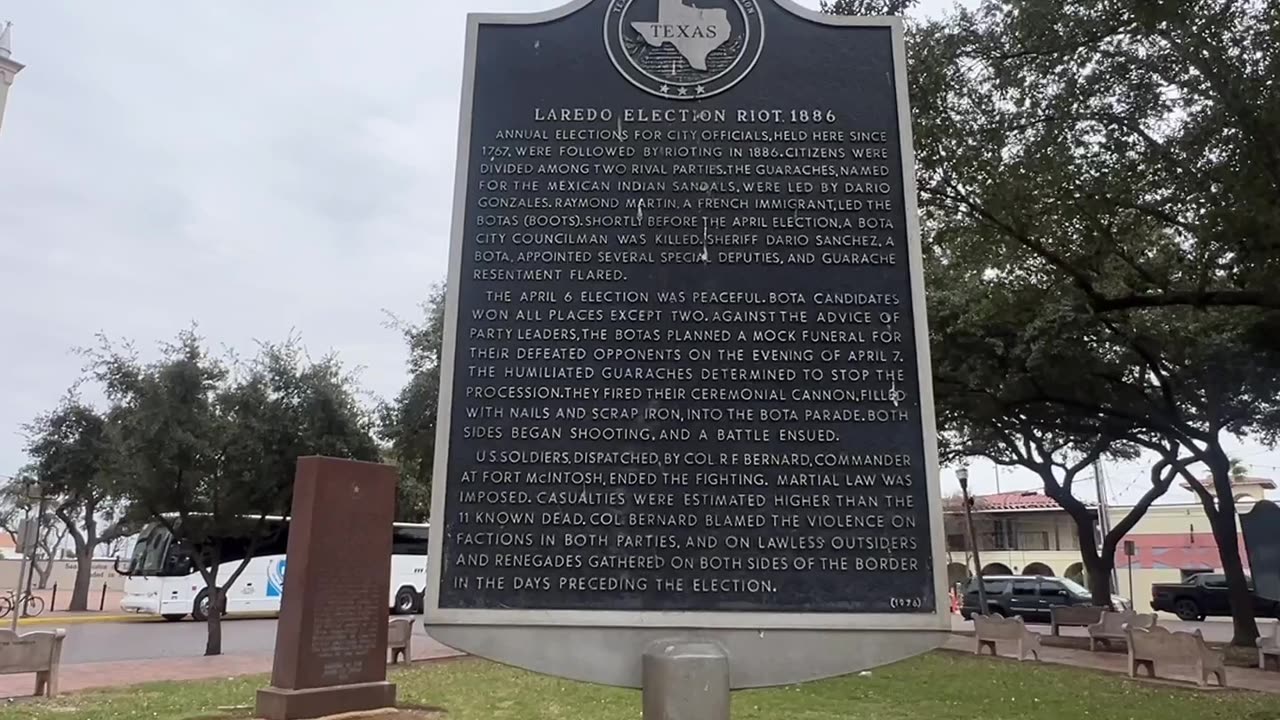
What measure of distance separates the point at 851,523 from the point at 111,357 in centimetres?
1603

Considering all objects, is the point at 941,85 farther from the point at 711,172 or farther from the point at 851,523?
the point at 851,523

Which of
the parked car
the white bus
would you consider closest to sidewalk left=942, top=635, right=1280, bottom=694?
the parked car

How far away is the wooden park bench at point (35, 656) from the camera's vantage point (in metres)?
10.6

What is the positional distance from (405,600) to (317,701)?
21528mm

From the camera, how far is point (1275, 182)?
29.8 ft

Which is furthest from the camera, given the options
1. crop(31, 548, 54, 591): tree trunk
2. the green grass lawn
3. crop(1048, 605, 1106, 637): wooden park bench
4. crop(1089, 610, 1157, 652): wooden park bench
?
crop(31, 548, 54, 591): tree trunk

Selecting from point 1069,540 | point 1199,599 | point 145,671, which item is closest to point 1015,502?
point 1069,540

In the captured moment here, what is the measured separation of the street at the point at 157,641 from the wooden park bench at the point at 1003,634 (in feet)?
32.0

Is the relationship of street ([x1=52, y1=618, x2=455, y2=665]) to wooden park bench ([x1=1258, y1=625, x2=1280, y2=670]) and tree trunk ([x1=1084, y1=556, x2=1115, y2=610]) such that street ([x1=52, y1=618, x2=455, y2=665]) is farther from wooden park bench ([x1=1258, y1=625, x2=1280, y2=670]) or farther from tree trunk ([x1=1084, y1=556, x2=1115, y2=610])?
tree trunk ([x1=1084, y1=556, x2=1115, y2=610])

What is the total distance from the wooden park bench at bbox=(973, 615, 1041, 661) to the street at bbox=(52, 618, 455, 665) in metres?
9.74

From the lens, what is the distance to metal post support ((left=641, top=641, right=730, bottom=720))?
11.9 feet

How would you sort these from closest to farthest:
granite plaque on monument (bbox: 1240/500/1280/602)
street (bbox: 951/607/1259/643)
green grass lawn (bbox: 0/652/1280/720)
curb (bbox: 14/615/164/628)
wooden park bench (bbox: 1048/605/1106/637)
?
granite plaque on monument (bbox: 1240/500/1280/602)
green grass lawn (bbox: 0/652/1280/720)
wooden park bench (bbox: 1048/605/1106/637)
street (bbox: 951/607/1259/643)
curb (bbox: 14/615/164/628)

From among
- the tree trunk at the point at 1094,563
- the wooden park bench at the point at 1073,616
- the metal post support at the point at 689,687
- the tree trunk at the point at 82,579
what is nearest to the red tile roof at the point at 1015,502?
the tree trunk at the point at 1094,563

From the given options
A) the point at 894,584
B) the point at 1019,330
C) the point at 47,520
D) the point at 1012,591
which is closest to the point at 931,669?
the point at 1019,330
